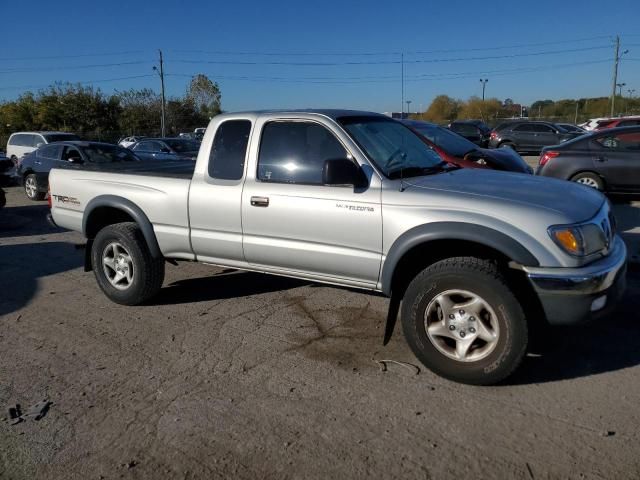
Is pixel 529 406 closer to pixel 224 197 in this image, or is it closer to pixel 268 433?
pixel 268 433

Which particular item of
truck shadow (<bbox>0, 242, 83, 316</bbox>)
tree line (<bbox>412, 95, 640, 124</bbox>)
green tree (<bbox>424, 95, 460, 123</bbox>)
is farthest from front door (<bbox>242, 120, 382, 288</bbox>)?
green tree (<bbox>424, 95, 460, 123</bbox>)

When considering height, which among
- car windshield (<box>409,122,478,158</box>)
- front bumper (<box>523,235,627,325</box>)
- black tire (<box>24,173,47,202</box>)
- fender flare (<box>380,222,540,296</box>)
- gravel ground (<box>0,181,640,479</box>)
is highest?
car windshield (<box>409,122,478,158</box>)

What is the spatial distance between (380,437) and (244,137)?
8.91 feet

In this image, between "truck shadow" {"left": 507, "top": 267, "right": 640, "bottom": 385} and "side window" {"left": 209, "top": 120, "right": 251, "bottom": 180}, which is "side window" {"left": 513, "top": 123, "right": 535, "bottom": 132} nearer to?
"truck shadow" {"left": 507, "top": 267, "right": 640, "bottom": 385}

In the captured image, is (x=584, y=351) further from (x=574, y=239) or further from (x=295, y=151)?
(x=295, y=151)

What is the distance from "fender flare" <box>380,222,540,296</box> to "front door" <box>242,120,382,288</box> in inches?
5.5

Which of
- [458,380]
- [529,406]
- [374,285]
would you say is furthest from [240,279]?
[529,406]

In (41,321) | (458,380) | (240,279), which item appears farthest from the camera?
(240,279)

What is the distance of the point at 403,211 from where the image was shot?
3.96 metres

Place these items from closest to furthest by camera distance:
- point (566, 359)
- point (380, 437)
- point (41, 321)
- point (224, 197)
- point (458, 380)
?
1. point (380, 437)
2. point (458, 380)
3. point (566, 359)
4. point (224, 197)
5. point (41, 321)

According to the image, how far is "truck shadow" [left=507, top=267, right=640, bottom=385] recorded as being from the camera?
3923 millimetres

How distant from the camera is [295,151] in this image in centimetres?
458

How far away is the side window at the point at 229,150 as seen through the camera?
4797mm

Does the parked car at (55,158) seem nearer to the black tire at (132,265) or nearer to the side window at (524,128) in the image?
the black tire at (132,265)
